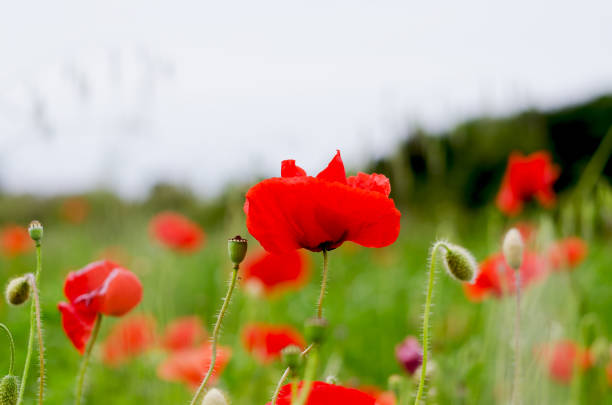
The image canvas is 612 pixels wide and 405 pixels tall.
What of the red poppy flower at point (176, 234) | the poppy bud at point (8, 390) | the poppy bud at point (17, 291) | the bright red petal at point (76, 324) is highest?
the red poppy flower at point (176, 234)

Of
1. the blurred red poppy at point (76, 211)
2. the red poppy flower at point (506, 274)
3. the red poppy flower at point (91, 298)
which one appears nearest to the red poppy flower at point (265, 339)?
the red poppy flower at point (506, 274)

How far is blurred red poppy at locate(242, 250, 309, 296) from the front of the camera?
202 cm

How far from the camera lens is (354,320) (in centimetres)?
→ 337

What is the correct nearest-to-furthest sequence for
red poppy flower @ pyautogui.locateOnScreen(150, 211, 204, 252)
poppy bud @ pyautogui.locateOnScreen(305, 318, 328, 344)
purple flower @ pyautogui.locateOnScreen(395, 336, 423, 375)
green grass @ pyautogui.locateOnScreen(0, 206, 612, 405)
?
poppy bud @ pyautogui.locateOnScreen(305, 318, 328, 344) < purple flower @ pyautogui.locateOnScreen(395, 336, 423, 375) < green grass @ pyautogui.locateOnScreen(0, 206, 612, 405) < red poppy flower @ pyautogui.locateOnScreen(150, 211, 204, 252)

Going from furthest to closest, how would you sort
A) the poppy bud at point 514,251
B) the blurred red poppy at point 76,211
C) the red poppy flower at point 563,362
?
the blurred red poppy at point 76,211 → the red poppy flower at point 563,362 → the poppy bud at point 514,251

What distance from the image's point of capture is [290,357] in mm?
421

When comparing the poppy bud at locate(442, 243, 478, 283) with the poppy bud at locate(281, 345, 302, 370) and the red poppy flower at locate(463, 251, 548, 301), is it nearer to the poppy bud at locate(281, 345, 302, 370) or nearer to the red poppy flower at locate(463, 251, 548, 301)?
the poppy bud at locate(281, 345, 302, 370)

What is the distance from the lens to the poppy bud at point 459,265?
0.70 m

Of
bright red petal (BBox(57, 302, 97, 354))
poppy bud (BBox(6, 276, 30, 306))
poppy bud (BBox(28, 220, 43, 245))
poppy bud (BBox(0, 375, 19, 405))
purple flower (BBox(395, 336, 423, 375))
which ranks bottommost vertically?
purple flower (BBox(395, 336, 423, 375))

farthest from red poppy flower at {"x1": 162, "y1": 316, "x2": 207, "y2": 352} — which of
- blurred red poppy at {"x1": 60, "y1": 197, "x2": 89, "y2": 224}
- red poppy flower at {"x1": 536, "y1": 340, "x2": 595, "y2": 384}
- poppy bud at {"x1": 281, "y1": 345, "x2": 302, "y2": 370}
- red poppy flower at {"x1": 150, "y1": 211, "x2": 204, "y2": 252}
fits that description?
blurred red poppy at {"x1": 60, "y1": 197, "x2": 89, "y2": 224}

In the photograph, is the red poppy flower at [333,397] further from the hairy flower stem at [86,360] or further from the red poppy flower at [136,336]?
the red poppy flower at [136,336]

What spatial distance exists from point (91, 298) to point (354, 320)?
2.74m

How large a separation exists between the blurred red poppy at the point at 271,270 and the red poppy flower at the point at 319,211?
4.32 ft

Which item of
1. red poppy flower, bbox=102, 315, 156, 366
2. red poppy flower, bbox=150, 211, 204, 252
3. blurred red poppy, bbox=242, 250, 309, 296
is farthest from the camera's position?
red poppy flower, bbox=150, 211, 204, 252
